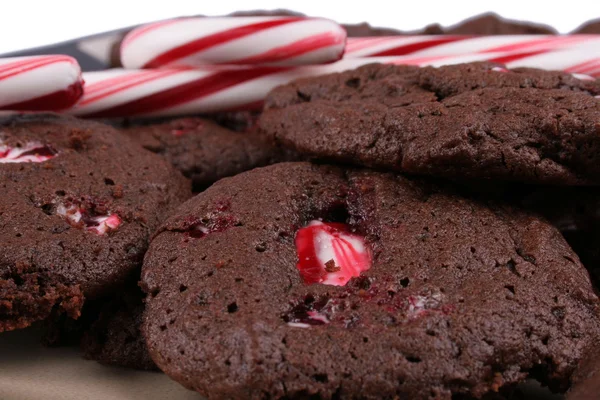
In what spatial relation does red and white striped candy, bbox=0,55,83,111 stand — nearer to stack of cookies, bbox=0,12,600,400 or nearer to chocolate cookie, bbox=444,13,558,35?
→ stack of cookies, bbox=0,12,600,400

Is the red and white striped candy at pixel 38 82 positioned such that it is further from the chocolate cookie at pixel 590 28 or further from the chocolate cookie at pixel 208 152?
the chocolate cookie at pixel 590 28

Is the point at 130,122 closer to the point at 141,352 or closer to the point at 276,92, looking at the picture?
the point at 276,92

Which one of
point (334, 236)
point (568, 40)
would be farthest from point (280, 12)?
point (334, 236)

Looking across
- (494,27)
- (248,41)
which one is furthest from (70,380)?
(494,27)

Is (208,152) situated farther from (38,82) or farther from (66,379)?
(66,379)

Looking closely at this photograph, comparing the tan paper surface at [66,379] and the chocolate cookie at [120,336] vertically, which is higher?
the chocolate cookie at [120,336]

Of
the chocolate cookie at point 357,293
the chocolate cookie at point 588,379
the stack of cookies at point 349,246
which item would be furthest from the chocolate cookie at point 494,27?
the chocolate cookie at point 588,379
